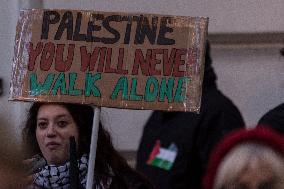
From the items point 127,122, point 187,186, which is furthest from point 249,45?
point 187,186

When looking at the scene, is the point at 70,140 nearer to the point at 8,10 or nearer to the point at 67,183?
the point at 67,183

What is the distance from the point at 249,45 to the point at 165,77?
7.75 feet

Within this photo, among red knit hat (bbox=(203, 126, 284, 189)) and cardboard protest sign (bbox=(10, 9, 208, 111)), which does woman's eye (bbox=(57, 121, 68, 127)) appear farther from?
red knit hat (bbox=(203, 126, 284, 189))

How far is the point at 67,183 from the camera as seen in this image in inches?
187

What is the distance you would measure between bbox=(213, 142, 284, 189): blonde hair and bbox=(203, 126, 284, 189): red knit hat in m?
0.02

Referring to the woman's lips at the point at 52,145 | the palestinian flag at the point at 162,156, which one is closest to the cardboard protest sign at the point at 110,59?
the woman's lips at the point at 52,145

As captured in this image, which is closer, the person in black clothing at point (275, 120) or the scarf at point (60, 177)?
the scarf at point (60, 177)

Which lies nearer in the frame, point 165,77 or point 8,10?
point 165,77

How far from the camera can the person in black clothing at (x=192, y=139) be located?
557 cm

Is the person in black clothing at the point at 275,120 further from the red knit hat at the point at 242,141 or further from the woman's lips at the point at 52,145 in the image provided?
the red knit hat at the point at 242,141

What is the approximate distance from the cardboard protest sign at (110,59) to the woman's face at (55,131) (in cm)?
15

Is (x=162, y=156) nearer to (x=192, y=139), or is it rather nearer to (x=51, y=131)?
(x=192, y=139)

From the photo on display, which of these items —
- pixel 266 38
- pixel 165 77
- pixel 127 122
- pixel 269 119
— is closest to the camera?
pixel 165 77

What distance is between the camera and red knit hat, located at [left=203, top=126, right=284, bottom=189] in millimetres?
3850
